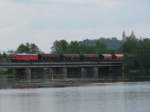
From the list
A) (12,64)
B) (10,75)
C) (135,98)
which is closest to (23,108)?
(135,98)

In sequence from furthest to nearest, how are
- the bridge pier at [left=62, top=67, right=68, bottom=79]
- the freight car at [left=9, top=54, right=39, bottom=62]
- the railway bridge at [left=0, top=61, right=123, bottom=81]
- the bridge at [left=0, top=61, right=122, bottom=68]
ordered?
the bridge pier at [left=62, top=67, right=68, bottom=79] < the freight car at [left=9, top=54, right=39, bottom=62] < the railway bridge at [left=0, top=61, right=123, bottom=81] < the bridge at [left=0, top=61, right=122, bottom=68]

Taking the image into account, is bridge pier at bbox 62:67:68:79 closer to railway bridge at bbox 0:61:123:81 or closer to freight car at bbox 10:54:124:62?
railway bridge at bbox 0:61:123:81

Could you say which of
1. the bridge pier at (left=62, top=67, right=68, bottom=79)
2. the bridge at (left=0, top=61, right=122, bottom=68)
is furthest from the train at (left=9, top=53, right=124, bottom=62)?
the bridge pier at (left=62, top=67, right=68, bottom=79)

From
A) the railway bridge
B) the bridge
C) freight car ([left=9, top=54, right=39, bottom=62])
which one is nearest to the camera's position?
the bridge

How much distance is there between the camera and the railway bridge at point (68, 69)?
174750 millimetres

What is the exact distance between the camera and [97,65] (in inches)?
7067

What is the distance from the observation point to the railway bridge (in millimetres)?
174750

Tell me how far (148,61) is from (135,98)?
10116 cm

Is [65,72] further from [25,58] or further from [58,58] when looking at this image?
[25,58]

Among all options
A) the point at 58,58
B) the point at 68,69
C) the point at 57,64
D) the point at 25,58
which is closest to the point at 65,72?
the point at 57,64

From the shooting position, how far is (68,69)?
18912 centimetres

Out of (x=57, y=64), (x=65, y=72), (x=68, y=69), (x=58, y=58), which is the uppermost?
(x=58, y=58)

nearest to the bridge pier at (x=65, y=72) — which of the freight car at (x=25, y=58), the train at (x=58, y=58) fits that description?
the train at (x=58, y=58)

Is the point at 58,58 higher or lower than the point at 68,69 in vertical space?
higher
